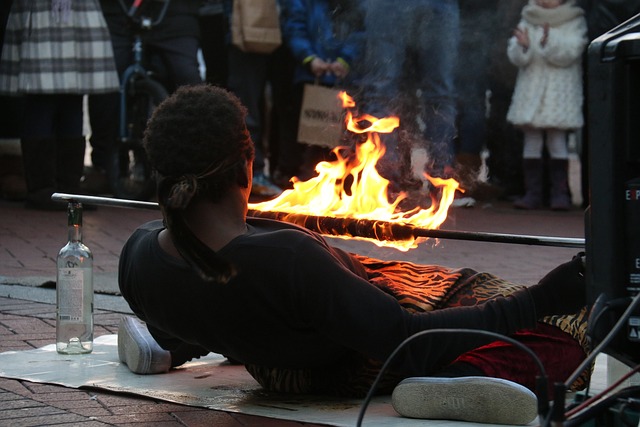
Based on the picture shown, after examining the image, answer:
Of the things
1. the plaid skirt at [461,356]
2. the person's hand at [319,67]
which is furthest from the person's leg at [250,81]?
the plaid skirt at [461,356]

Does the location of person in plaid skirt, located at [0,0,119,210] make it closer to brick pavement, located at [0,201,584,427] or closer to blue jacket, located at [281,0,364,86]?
brick pavement, located at [0,201,584,427]

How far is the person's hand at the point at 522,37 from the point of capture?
25.9ft

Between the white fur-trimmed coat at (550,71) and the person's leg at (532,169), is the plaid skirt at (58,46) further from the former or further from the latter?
the person's leg at (532,169)

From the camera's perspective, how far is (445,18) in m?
6.72

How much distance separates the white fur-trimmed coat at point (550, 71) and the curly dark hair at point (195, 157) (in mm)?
4992

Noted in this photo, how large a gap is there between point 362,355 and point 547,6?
4.81 m

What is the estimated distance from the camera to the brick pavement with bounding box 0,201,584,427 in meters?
3.08

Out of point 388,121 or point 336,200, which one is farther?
point 388,121

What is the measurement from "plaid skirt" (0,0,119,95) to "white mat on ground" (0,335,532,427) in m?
3.73

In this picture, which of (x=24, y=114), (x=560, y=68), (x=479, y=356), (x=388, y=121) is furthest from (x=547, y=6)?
(x=479, y=356)

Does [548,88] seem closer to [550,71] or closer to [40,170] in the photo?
[550,71]

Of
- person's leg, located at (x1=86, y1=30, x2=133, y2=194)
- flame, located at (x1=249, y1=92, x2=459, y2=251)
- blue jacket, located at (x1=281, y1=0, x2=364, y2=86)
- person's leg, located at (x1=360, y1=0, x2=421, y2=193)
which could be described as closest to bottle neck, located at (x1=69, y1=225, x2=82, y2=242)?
flame, located at (x1=249, y1=92, x2=459, y2=251)

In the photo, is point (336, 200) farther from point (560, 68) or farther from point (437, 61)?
point (560, 68)

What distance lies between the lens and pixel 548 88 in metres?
8.18
